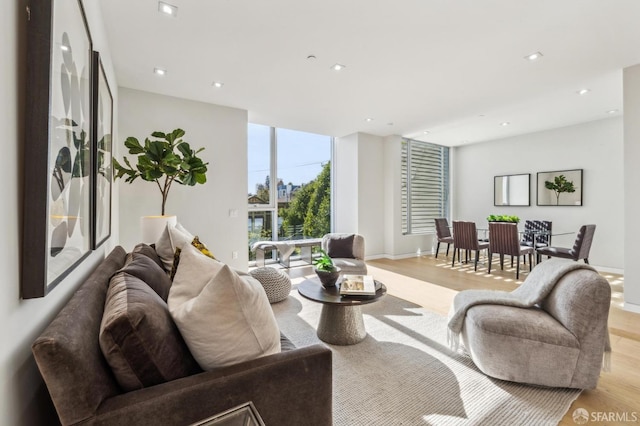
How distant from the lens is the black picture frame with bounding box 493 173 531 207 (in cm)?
621

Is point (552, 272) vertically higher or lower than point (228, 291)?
lower

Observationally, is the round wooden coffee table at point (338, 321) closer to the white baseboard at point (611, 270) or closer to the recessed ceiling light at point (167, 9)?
the recessed ceiling light at point (167, 9)

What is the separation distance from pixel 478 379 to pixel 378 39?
2800 millimetres

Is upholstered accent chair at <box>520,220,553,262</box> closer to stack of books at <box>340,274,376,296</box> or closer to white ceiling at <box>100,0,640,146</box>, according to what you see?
white ceiling at <box>100,0,640,146</box>

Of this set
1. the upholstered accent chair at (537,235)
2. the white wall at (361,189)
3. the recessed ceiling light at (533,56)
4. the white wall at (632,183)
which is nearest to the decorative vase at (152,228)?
the white wall at (361,189)

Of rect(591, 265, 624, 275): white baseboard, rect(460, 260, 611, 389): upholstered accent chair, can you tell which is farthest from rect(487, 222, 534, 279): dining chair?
rect(460, 260, 611, 389): upholstered accent chair

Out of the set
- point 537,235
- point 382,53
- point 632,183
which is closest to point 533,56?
point 382,53

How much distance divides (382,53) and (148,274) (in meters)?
2.80

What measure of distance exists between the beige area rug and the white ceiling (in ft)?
8.66

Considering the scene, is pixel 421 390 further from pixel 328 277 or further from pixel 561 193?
pixel 561 193

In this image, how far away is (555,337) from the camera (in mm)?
1750

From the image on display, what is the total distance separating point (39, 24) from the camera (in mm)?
783

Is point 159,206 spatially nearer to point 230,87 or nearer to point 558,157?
point 230,87

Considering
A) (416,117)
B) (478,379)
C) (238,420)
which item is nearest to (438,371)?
(478,379)
